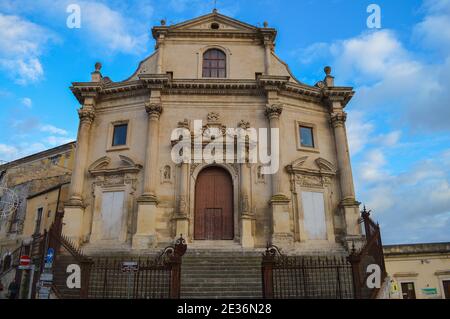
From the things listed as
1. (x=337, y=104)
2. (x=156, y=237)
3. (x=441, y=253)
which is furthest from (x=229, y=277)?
(x=441, y=253)

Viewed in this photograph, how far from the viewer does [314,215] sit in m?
17.2

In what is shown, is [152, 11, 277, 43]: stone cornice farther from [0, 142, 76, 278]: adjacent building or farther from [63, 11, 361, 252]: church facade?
[0, 142, 76, 278]: adjacent building

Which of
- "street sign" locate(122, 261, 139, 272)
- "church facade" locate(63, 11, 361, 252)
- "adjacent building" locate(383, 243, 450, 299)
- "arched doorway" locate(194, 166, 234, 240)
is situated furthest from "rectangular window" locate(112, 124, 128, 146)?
"adjacent building" locate(383, 243, 450, 299)

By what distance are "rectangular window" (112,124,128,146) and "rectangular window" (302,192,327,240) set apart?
916 cm

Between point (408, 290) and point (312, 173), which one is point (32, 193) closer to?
point (312, 173)

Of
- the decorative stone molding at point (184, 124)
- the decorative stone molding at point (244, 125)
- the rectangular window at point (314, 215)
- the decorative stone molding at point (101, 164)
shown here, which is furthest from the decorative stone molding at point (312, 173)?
the decorative stone molding at point (101, 164)

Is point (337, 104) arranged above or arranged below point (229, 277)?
above

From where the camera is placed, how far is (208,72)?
19609mm

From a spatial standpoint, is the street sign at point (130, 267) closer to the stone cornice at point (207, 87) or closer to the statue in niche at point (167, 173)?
the statue in niche at point (167, 173)

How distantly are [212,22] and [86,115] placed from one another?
337 inches

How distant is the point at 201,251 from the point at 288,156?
6.22m

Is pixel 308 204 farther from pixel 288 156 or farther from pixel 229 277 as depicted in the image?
pixel 229 277

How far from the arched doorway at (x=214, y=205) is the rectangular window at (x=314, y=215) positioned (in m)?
3.46
